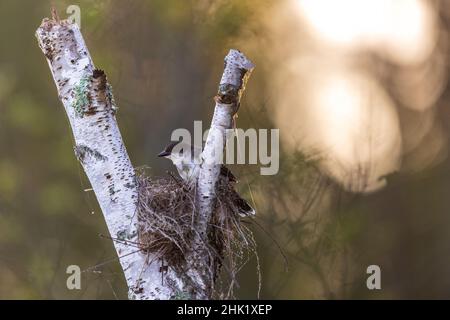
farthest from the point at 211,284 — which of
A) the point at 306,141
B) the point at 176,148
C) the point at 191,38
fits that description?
the point at 191,38

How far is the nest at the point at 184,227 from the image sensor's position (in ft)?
11.4

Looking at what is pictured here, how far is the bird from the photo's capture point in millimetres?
3700

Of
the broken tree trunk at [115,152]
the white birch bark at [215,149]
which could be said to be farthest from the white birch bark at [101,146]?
the white birch bark at [215,149]

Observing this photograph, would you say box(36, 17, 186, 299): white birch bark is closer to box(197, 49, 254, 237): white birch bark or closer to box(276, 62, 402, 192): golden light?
box(197, 49, 254, 237): white birch bark

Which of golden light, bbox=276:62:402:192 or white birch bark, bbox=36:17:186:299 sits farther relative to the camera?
golden light, bbox=276:62:402:192

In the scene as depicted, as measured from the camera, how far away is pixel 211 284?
3.48m

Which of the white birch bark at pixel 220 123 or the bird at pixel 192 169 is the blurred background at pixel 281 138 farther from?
the white birch bark at pixel 220 123

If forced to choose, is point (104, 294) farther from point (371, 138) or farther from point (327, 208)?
point (371, 138)

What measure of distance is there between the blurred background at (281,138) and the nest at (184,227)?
15.7ft

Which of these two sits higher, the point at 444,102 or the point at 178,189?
the point at 444,102

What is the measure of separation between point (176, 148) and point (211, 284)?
131 cm

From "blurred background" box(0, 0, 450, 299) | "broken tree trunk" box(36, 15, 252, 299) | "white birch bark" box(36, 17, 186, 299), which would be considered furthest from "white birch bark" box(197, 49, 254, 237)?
"blurred background" box(0, 0, 450, 299)

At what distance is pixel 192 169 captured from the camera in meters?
A: 4.14

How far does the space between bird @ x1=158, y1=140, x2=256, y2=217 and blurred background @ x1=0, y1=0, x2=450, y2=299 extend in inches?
153
